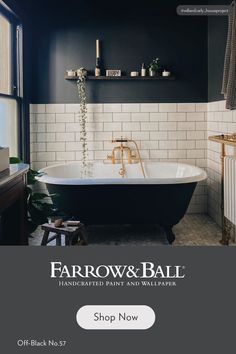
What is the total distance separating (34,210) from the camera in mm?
1999

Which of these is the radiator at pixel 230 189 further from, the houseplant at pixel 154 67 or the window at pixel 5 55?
the window at pixel 5 55

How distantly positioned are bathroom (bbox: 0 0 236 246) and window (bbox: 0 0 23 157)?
0.01 meters

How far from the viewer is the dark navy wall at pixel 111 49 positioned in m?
3.19

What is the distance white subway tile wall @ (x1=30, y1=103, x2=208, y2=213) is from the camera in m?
3.45

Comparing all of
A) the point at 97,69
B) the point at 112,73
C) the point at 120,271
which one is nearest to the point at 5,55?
the point at 97,69

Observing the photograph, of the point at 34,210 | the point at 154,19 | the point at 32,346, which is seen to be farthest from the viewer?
the point at 154,19

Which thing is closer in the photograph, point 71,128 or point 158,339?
point 158,339

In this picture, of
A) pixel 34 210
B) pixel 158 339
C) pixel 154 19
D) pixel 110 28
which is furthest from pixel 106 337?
pixel 110 28

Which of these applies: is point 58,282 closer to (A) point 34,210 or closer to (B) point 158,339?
(B) point 158,339

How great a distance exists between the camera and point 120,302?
2.38 ft

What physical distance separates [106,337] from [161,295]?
0.12 metres

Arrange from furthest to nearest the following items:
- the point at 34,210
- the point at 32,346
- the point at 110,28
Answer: the point at 110,28 → the point at 34,210 → the point at 32,346

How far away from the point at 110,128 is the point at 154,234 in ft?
3.63

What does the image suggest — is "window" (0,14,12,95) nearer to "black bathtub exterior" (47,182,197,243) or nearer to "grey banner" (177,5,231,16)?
"black bathtub exterior" (47,182,197,243)
